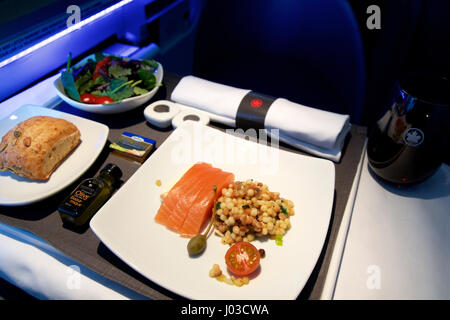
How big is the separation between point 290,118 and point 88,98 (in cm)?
80

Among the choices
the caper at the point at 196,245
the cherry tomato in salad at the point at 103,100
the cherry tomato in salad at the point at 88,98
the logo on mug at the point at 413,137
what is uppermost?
the logo on mug at the point at 413,137

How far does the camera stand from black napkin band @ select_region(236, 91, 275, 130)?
46.4 inches

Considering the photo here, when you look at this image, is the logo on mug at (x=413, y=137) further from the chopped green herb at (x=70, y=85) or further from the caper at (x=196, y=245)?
the chopped green herb at (x=70, y=85)

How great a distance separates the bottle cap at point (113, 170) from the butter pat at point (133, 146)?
96 mm

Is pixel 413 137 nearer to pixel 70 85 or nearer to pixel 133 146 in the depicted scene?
pixel 133 146

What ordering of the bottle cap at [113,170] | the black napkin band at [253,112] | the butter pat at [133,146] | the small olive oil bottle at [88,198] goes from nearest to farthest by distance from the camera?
the small olive oil bottle at [88,198] → the bottle cap at [113,170] → the butter pat at [133,146] → the black napkin band at [253,112]

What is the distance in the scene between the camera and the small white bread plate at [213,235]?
732 mm

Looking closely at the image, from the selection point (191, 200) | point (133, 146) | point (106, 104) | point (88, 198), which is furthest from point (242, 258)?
point (106, 104)

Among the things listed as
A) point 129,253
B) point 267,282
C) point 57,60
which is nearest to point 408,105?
point 267,282

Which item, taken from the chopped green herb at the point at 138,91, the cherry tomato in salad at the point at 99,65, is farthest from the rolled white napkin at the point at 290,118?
the cherry tomato in salad at the point at 99,65

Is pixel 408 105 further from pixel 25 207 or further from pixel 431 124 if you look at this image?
pixel 25 207

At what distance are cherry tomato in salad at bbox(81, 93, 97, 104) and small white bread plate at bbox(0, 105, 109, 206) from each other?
11cm

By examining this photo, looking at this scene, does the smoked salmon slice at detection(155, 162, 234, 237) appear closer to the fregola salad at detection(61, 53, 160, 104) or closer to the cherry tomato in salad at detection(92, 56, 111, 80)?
the fregola salad at detection(61, 53, 160, 104)

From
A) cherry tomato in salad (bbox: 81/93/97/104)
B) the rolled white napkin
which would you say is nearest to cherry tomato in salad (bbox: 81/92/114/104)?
cherry tomato in salad (bbox: 81/93/97/104)
